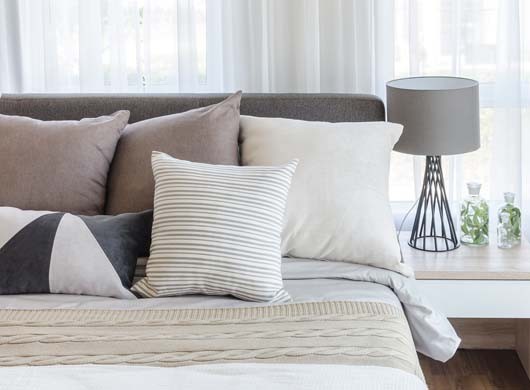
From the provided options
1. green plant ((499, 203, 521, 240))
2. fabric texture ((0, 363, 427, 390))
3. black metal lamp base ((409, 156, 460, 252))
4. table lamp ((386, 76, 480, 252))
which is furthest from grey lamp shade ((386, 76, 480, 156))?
fabric texture ((0, 363, 427, 390))

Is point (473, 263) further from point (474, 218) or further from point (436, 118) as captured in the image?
point (436, 118)

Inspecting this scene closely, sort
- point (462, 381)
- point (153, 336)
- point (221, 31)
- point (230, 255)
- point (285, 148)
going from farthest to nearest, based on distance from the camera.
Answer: point (221, 31), point (462, 381), point (285, 148), point (230, 255), point (153, 336)

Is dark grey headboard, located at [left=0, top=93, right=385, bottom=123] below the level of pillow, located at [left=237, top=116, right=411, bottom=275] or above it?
above

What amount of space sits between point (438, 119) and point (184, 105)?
0.84 metres

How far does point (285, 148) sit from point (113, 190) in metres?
0.54

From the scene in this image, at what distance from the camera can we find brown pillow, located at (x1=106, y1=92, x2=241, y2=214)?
104 inches

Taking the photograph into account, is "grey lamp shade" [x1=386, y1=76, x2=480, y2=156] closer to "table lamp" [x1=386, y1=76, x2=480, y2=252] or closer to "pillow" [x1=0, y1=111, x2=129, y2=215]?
"table lamp" [x1=386, y1=76, x2=480, y2=252]

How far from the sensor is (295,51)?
3164 mm

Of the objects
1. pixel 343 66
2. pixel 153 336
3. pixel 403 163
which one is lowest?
pixel 153 336

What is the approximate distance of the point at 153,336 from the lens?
2.02m

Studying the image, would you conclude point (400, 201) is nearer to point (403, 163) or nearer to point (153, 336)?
point (403, 163)

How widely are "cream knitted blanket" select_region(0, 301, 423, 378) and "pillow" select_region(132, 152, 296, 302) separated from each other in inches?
4.0

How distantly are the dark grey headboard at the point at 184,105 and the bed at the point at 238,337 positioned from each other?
638 millimetres

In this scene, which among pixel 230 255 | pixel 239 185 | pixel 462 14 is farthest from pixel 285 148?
pixel 462 14
